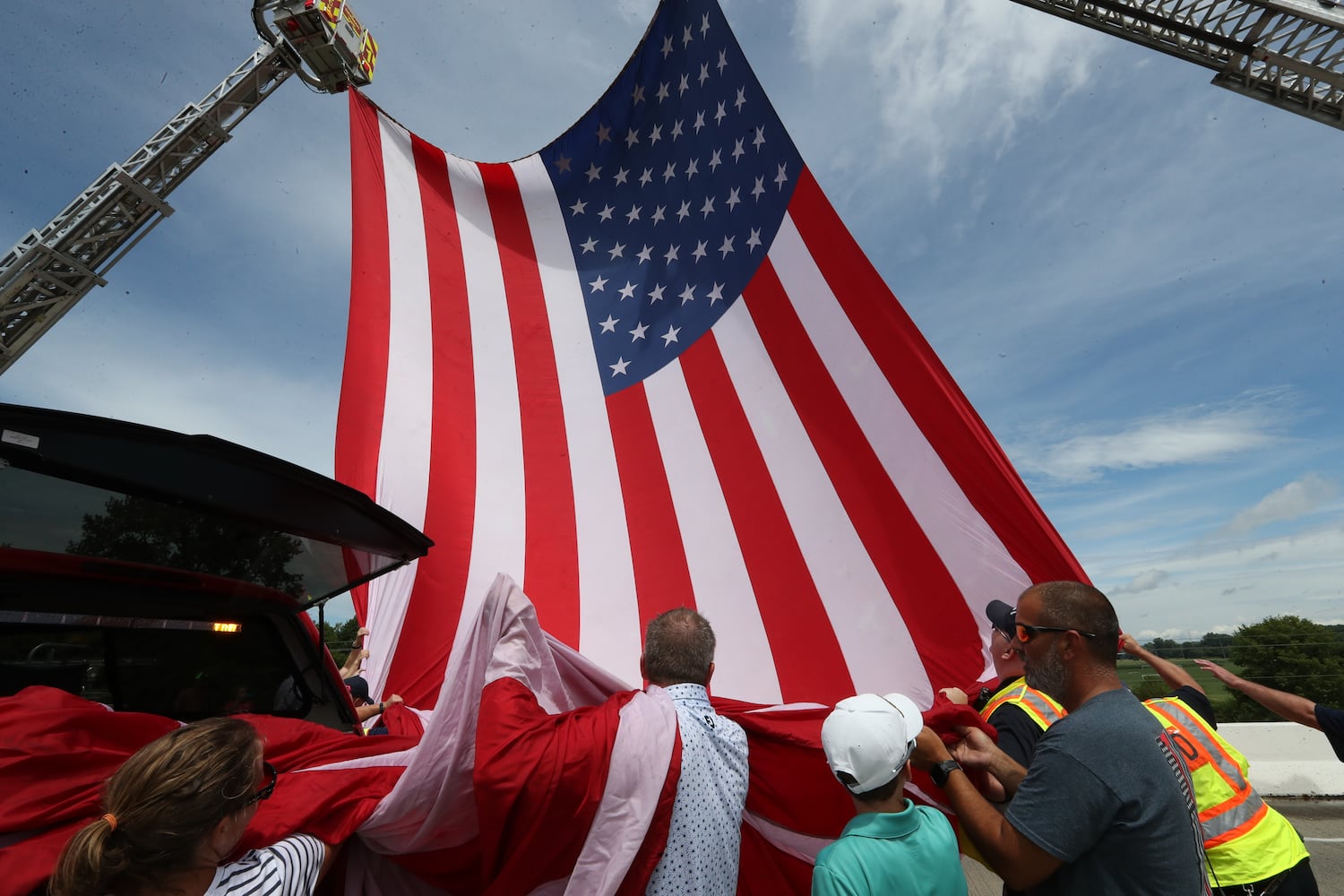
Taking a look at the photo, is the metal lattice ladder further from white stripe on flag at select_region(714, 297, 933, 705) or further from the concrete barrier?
the concrete barrier

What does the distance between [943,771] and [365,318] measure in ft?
15.8

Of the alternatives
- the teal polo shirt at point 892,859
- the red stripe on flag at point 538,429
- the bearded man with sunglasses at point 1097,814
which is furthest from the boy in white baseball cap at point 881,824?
the red stripe on flag at point 538,429

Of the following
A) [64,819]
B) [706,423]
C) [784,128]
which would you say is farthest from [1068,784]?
[784,128]

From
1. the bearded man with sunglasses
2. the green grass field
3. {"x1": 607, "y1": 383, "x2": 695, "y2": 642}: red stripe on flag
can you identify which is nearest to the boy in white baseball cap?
the bearded man with sunglasses

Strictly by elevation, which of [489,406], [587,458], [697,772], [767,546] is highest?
[489,406]

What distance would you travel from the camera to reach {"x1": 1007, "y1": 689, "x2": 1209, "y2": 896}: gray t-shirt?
1351 mm

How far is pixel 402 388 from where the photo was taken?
15.6ft

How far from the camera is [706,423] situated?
452 cm

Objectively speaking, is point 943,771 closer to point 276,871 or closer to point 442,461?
point 276,871

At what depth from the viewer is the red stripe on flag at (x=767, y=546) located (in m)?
3.76

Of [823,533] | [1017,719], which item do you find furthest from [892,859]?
[823,533]

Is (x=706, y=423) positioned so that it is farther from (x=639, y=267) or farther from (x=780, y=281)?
(x=639, y=267)

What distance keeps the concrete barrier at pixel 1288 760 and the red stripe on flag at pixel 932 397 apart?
597 centimetres

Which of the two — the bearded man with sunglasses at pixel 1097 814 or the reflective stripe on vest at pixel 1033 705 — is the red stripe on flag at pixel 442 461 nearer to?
the reflective stripe on vest at pixel 1033 705
